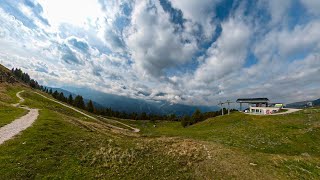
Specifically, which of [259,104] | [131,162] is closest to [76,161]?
[131,162]

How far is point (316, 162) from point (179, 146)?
1866 centimetres

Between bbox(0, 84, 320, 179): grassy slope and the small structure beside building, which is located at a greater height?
the small structure beside building

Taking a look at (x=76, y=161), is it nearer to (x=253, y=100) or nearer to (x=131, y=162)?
(x=131, y=162)

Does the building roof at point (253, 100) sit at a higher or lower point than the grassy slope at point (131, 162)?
higher

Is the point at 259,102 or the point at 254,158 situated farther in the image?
the point at 259,102

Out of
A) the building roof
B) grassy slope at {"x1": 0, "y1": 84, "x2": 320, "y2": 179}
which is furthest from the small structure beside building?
grassy slope at {"x1": 0, "y1": 84, "x2": 320, "y2": 179}

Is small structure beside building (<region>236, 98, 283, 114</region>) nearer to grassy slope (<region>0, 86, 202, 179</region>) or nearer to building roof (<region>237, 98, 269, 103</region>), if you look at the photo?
building roof (<region>237, 98, 269, 103</region>)

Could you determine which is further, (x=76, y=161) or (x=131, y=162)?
(x=131, y=162)

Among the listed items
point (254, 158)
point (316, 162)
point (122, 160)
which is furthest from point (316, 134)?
point (122, 160)

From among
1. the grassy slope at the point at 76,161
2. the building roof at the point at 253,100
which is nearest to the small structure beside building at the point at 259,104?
the building roof at the point at 253,100

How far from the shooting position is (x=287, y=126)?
55.5 m

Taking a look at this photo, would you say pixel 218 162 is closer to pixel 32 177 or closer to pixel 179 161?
pixel 179 161

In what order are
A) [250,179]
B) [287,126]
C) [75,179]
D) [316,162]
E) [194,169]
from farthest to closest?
[287,126] → [316,162] → [194,169] → [250,179] → [75,179]

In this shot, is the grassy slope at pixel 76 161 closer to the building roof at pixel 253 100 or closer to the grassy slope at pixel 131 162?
the grassy slope at pixel 131 162
